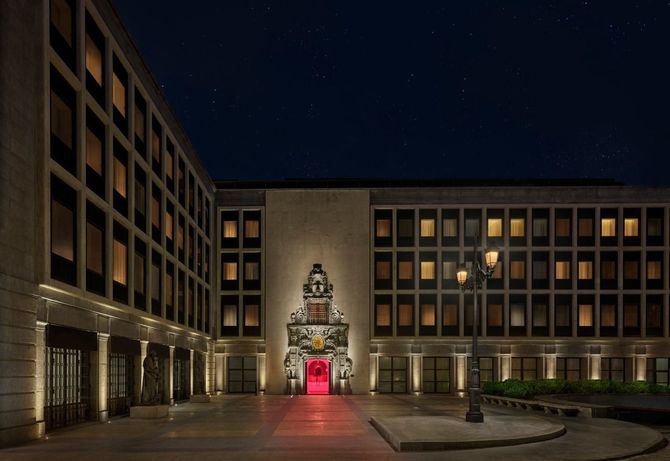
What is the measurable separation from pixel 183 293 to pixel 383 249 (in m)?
18.1

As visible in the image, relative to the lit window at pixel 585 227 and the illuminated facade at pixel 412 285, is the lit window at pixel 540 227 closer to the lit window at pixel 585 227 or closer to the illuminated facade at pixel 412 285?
the illuminated facade at pixel 412 285

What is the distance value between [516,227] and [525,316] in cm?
716

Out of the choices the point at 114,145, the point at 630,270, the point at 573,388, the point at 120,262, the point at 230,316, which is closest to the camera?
the point at 114,145

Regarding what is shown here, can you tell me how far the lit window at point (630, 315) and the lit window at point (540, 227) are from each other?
28.3ft

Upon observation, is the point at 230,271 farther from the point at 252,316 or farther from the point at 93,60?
the point at 93,60

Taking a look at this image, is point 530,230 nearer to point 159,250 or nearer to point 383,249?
point 383,249

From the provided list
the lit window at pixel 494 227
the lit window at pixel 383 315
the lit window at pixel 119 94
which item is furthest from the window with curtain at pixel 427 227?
the lit window at pixel 119 94

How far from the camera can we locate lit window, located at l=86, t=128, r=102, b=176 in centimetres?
2988

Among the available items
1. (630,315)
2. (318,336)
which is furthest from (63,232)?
(630,315)

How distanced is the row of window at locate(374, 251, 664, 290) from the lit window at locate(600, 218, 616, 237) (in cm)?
150

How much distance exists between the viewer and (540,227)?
58938mm

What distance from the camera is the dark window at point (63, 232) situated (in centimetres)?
2584

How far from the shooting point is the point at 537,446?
22.1 m

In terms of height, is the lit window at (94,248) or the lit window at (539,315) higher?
the lit window at (94,248)
